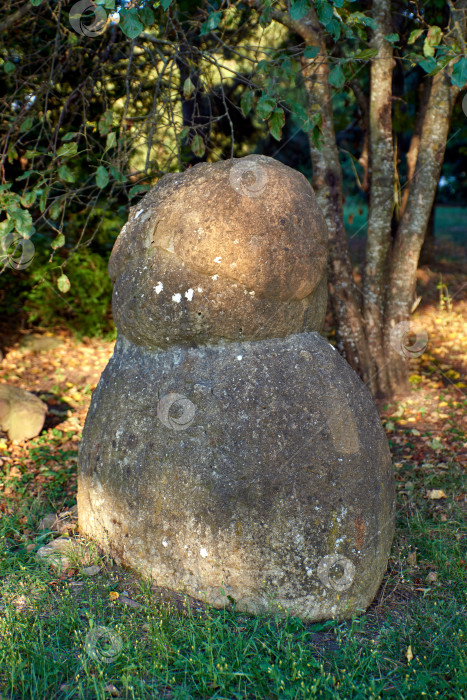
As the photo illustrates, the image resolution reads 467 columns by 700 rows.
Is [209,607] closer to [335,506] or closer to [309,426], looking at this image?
[335,506]

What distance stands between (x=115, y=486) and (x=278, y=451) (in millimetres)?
889

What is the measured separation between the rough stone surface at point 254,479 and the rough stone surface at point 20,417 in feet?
7.83

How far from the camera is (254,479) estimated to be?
2939 millimetres

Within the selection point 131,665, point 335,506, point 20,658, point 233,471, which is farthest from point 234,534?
point 20,658

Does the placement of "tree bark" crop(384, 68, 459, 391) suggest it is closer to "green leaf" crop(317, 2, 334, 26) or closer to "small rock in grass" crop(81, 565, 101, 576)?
"green leaf" crop(317, 2, 334, 26)

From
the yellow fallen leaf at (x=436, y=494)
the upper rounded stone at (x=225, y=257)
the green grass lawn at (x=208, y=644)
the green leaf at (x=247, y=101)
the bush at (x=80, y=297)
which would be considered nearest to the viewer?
the green grass lawn at (x=208, y=644)

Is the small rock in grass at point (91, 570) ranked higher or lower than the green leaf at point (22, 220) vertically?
lower

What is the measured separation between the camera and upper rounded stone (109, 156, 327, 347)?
3043mm

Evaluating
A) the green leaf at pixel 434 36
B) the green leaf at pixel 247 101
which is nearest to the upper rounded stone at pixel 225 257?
the green leaf at pixel 247 101

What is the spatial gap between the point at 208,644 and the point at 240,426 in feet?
3.14

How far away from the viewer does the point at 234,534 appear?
2.93 metres

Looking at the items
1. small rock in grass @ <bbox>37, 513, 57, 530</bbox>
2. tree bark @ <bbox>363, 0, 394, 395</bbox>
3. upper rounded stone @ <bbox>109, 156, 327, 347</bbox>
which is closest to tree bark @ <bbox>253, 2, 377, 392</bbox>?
tree bark @ <bbox>363, 0, 394, 395</bbox>

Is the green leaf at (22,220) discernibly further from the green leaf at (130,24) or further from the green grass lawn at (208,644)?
the green grass lawn at (208,644)

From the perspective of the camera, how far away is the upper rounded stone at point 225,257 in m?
3.04
